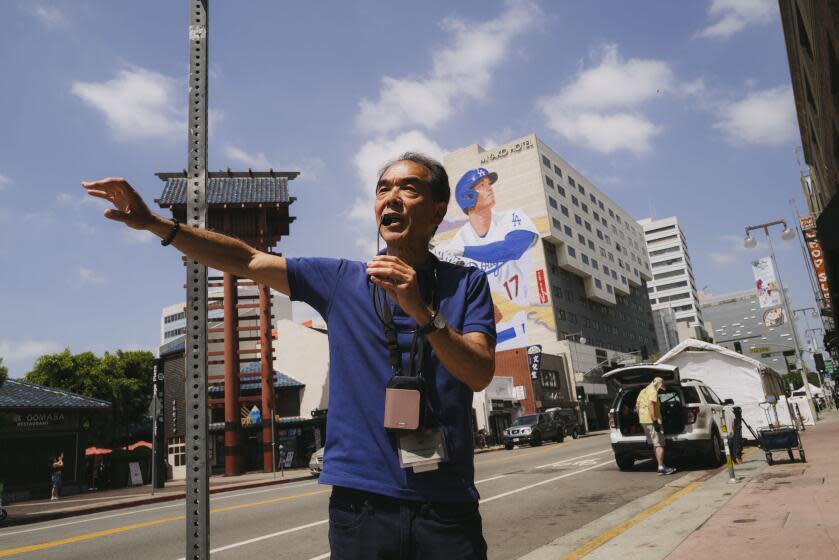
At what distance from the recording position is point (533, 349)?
53531mm

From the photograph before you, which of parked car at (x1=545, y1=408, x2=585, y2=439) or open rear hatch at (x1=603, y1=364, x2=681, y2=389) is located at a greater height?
open rear hatch at (x1=603, y1=364, x2=681, y2=389)

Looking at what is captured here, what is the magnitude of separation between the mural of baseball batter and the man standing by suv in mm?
59350

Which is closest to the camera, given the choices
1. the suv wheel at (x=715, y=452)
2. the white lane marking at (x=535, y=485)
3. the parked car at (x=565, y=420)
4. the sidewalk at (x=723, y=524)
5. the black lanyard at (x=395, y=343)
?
the black lanyard at (x=395, y=343)

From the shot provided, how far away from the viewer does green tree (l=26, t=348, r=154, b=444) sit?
4147 centimetres

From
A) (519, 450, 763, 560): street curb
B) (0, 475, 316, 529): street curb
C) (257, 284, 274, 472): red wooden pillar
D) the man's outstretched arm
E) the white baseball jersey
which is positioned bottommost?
(0, 475, 316, 529): street curb

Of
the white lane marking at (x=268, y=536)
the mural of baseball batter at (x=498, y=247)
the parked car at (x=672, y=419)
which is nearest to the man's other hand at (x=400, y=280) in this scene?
the white lane marking at (x=268, y=536)

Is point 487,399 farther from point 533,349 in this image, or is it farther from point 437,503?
point 437,503

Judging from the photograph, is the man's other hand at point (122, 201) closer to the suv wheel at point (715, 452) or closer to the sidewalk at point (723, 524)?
the sidewalk at point (723, 524)

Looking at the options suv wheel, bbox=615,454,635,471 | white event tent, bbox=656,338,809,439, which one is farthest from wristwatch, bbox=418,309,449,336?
white event tent, bbox=656,338,809,439

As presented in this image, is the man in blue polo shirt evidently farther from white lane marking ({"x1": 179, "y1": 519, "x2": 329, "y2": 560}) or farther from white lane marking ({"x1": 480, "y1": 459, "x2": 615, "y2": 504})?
white lane marking ({"x1": 480, "y1": 459, "x2": 615, "y2": 504})

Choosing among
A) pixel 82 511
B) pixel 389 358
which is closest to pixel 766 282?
pixel 82 511

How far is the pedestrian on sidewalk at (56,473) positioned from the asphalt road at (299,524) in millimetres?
12930

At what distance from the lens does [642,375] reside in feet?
40.0

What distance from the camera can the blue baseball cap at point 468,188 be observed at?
81.0 meters
